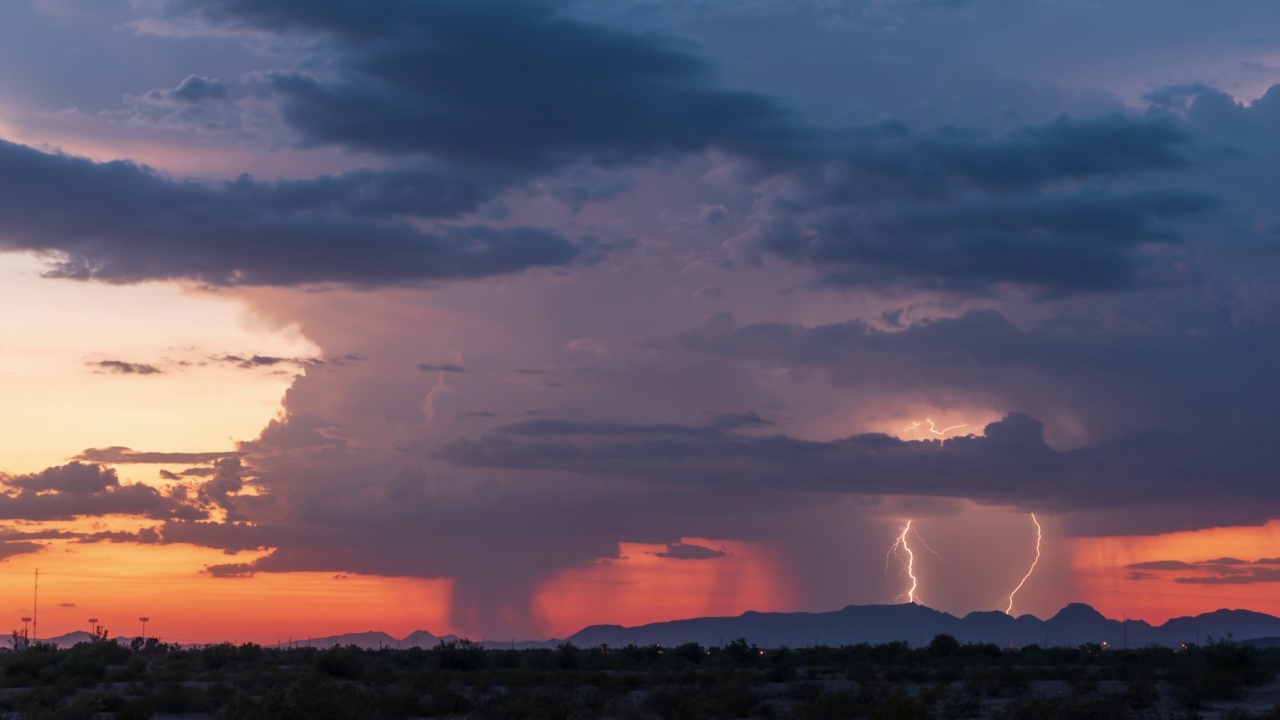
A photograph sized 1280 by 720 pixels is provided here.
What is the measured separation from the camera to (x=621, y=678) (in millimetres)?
63250

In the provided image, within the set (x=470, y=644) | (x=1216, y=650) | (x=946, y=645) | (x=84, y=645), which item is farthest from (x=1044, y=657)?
(x=84, y=645)

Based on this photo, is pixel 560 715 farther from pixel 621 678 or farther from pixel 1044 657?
pixel 1044 657

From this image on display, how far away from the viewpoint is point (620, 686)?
6053 centimetres

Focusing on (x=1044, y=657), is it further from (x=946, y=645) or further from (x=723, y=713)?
(x=723, y=713)

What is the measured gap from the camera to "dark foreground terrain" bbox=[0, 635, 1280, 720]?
4397 cm

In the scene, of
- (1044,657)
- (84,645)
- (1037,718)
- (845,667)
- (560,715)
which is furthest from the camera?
(1044,657)

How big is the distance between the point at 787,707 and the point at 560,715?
1099 centimetres

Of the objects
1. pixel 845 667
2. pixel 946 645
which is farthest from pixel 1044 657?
pixel 845 667

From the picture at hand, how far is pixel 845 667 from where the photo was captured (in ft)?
261

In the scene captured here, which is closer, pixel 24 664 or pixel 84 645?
pixel 24 664

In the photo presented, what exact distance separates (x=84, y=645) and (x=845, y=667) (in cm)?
4992

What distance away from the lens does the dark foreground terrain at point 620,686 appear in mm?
43969

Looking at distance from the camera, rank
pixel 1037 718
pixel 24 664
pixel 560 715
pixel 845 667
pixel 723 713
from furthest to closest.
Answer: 1. pixel 845 667
2. pixel 24 664
3. pixel 723 713
4. pixel 560 715
5. pixel 1037 718

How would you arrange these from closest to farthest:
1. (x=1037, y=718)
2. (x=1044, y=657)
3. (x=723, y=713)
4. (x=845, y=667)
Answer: (x=1037, y=718) → (x=723, y=713) → (x=845, y=667) → (x=1044, y=657)
